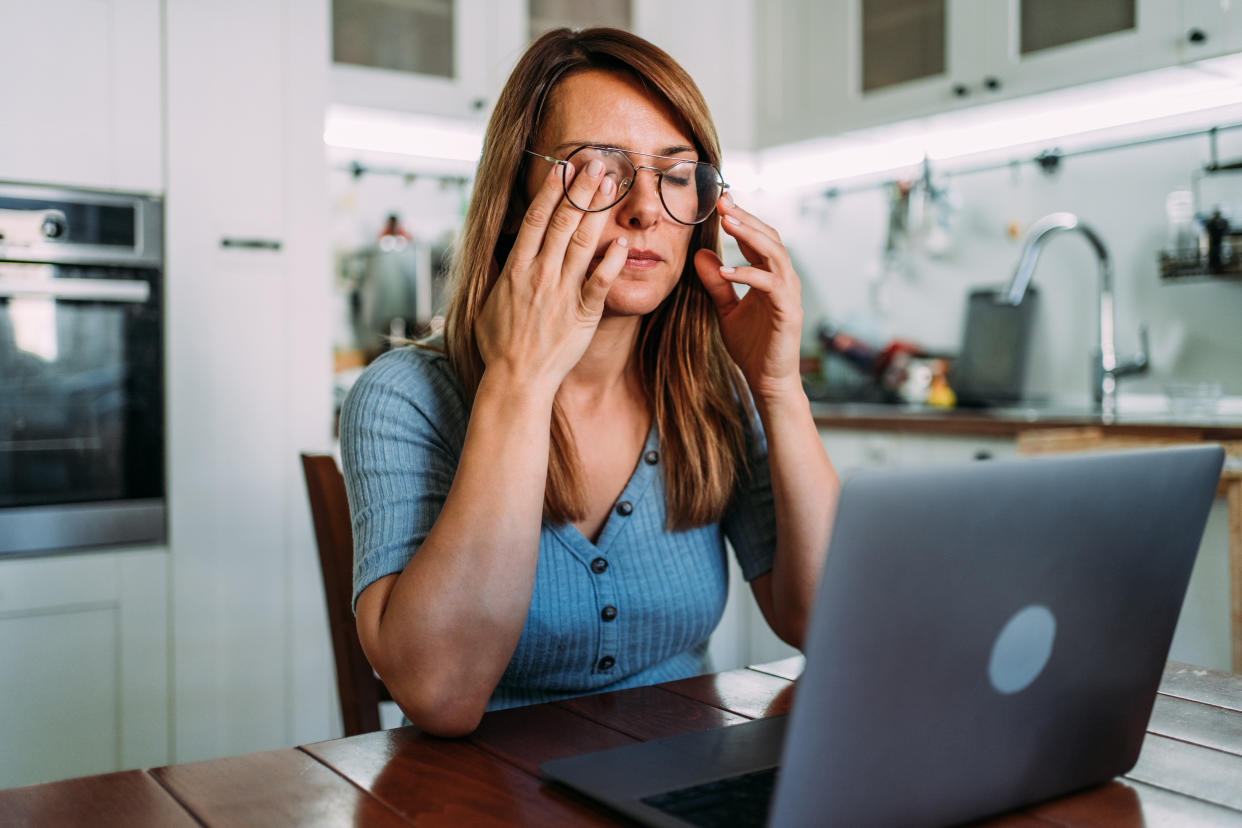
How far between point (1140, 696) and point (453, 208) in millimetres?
2903

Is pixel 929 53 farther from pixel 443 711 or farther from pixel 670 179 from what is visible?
pixel 443 711

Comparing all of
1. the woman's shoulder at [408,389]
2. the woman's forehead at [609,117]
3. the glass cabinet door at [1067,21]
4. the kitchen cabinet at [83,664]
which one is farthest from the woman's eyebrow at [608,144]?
the glass cabinet door at [1067,21]

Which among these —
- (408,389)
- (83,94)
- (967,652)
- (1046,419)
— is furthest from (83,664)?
(1046,419)

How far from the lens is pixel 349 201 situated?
3102 mm

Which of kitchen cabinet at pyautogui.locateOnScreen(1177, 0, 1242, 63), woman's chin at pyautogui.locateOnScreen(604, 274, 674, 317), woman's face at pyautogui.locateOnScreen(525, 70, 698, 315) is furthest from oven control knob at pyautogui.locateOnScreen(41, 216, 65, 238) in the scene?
kitchen cabinet at pyautogui.locateOnScreen(1177, 0, 1242, 63)

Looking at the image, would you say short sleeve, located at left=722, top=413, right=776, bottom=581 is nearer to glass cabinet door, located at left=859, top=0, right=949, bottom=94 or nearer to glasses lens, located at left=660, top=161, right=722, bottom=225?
glasses lens, located at left=660, top=161, right=722, bottom=225

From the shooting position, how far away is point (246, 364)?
7.04 feet

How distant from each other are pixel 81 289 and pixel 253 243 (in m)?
0.33

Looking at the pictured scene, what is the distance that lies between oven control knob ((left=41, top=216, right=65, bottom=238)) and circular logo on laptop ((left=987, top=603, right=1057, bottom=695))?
1945mm

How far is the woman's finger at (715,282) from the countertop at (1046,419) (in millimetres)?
1247

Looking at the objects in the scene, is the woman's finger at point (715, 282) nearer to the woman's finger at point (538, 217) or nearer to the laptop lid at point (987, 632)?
the woman's finger at point (538, 217)

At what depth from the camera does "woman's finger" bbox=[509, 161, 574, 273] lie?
994 mm

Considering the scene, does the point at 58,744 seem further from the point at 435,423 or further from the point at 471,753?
the point at 471,753

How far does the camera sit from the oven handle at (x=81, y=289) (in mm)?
1936
